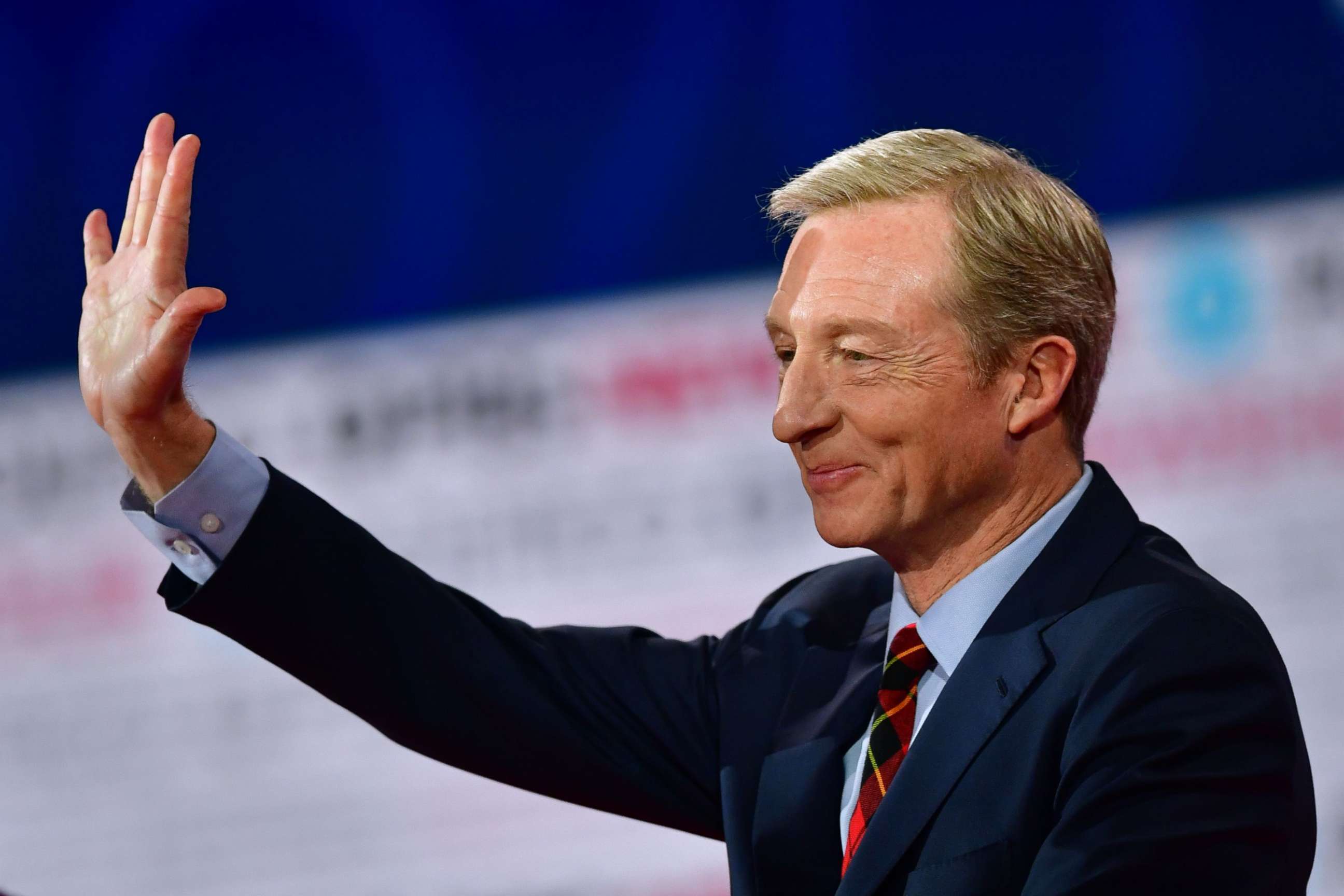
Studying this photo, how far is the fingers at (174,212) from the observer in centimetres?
131

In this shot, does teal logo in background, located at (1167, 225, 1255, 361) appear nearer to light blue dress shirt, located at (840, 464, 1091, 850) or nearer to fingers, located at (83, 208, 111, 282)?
light blue dress shirt, located at (840, 464, 1091, 850)

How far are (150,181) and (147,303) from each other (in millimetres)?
133

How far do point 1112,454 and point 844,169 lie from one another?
1.15m

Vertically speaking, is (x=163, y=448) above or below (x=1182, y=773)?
above

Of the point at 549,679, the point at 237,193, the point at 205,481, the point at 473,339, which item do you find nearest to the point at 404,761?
the point at 473,339

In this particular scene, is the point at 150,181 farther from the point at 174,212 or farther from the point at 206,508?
the point at 206,508

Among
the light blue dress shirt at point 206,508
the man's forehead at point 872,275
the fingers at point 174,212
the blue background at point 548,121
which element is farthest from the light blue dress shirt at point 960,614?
the blue background at point 548,121

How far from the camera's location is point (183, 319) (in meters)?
1.23

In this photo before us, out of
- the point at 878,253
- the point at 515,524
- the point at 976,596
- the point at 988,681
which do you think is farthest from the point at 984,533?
the point at 515,524

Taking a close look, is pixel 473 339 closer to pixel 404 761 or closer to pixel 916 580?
pixel 404 761

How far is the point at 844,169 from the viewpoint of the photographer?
56.0 inches

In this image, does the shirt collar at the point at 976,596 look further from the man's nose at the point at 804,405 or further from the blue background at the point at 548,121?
the blue background at the point at 548,121

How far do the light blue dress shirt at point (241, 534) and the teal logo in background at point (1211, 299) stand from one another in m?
1.08

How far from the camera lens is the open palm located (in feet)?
4.10
